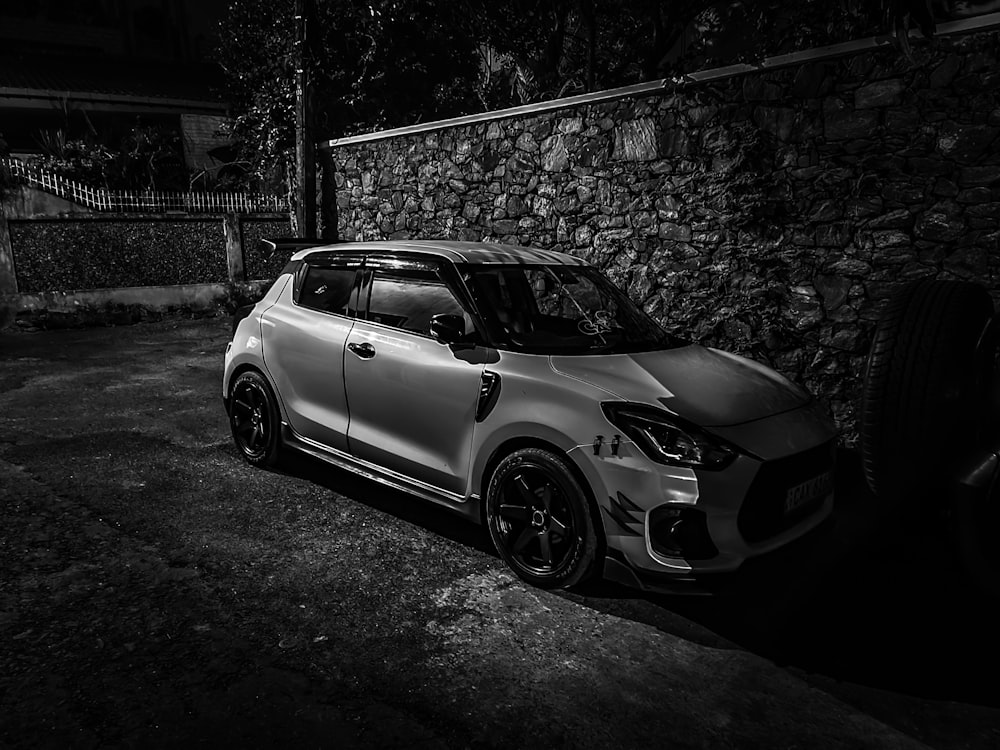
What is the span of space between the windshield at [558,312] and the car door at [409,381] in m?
0.20

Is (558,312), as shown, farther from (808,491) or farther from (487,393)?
(808,491)

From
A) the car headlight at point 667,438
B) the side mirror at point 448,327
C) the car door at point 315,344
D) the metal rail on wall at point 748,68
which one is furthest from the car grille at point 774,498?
the metal rail on wall at point 748,68

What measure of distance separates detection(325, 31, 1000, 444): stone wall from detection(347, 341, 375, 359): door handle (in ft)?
14.6

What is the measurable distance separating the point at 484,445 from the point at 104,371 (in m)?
7.31

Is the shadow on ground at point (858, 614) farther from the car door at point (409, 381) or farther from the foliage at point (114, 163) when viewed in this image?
the foliage at point (114, 163)

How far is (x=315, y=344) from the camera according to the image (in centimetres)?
463

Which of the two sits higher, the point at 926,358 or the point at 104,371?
the point at 926,358

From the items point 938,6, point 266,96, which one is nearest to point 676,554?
Result: point 938,6

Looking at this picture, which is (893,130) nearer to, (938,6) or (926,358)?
(938,6)

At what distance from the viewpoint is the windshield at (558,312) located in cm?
396

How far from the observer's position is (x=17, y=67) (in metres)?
24.5

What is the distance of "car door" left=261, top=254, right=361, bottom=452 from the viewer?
14.9 ft

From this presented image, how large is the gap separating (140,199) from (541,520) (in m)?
13.1

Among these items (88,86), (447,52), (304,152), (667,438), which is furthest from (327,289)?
(88,86)
